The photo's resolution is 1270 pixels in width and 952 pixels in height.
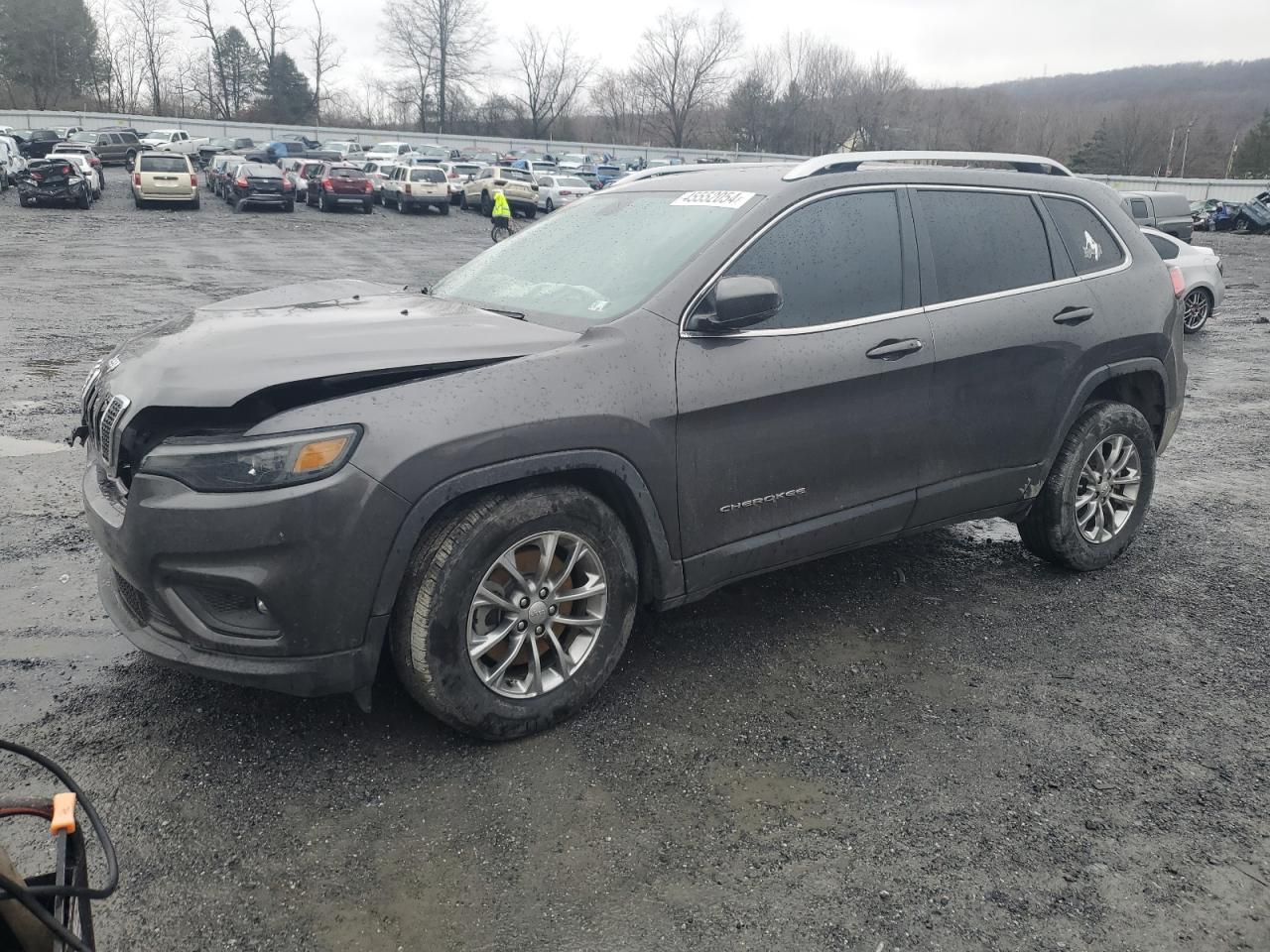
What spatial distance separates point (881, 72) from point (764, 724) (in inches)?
4078

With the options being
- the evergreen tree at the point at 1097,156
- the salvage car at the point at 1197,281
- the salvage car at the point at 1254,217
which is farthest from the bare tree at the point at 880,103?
the salvage car at the point at 1197,281

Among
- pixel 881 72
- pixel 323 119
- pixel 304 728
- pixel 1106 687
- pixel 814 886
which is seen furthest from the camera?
pixel 881 72

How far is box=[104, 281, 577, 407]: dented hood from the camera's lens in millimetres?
2867

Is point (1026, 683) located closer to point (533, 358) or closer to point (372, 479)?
point (533, 358)

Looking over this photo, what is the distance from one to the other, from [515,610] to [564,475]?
0.46 meters

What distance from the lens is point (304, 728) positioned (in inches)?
131

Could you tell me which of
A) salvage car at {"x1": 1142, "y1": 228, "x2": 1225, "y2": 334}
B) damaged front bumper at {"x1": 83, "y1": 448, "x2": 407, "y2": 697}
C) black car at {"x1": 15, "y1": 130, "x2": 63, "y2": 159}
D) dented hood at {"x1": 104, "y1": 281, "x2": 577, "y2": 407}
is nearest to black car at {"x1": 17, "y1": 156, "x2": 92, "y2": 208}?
black car at {"x1": 15, "y1": 130, "x2": 63, "y2": 159}

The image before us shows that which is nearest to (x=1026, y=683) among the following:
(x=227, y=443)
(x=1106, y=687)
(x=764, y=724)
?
(x=1106, y=687)

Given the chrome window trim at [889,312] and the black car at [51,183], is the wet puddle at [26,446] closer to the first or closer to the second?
the chrome window trim at [889,312]

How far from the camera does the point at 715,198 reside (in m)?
3.88

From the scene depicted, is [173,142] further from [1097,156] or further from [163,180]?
[1097,156]

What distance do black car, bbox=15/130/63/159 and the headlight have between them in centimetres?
4829

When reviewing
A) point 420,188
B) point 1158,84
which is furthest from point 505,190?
point 1158,84

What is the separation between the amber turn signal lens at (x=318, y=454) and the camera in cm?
277
